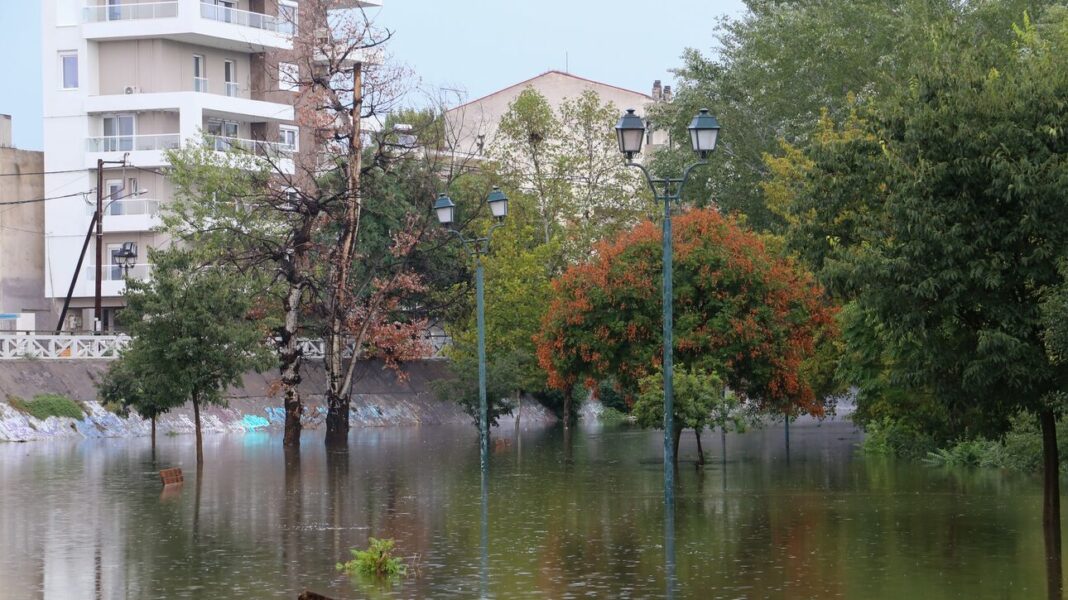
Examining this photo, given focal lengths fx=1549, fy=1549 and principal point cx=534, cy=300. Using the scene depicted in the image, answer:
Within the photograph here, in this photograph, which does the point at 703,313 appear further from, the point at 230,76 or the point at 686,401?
the point at 230,76

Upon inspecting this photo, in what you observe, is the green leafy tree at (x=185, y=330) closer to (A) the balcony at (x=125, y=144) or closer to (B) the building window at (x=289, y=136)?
(A) the balcony at (x=125, y=144)

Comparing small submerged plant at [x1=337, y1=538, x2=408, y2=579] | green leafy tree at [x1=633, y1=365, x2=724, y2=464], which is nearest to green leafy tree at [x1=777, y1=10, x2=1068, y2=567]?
small submerged plant at [x1=337, y1=538, x2=408, y2=579]

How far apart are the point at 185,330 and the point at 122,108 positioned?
3739 centimetres

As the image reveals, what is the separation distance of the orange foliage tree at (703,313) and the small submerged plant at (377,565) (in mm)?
17103

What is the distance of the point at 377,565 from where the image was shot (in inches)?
651

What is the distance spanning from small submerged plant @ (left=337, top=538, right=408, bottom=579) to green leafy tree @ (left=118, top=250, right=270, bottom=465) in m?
18.2

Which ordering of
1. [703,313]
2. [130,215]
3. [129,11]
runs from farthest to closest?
[130,215] < [129,11] < [703,313]

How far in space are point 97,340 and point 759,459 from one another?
2712 centimetres

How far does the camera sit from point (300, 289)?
42.2 meters

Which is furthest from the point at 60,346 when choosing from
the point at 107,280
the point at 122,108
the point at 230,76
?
the point at 230,76

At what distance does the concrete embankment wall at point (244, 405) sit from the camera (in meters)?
49.2

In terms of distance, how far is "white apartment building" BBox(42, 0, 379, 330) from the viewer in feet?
228

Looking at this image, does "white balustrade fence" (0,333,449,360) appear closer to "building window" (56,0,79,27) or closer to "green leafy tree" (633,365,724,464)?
"green leafy tree" (633,365,724,464)

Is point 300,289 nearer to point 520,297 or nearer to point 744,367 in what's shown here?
point 744,367
